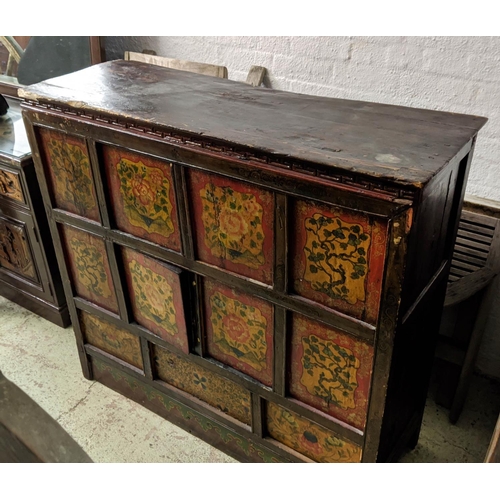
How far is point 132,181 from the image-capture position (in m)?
1.69

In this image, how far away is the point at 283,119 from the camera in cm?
152

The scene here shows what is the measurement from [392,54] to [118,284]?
1297 mm

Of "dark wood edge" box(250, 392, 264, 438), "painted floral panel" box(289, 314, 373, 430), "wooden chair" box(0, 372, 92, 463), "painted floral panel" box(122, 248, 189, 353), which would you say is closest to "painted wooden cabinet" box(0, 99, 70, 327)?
"painted floral panel" box(122, 248, 189, 353)

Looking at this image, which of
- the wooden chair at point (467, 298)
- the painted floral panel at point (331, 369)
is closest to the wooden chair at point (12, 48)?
the painted floral panel at point (331, 369)

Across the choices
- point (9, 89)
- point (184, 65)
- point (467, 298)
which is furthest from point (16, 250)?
point (467, 298)

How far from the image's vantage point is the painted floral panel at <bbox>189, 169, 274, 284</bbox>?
1.45 m

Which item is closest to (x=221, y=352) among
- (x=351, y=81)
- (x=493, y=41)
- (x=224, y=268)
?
(x=224, y=268)

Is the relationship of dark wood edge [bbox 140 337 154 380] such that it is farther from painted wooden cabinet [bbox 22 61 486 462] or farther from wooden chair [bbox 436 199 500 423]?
wooden chair [bbox 436 199 500 423]

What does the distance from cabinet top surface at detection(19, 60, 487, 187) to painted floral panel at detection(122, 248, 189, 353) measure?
1.65ft

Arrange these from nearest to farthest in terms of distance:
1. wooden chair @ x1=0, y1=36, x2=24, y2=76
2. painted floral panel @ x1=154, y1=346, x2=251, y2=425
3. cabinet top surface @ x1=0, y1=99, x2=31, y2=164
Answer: painted floral panel @ x1=154, y1=346, x2=251, y2=425 → cabinet top surface @ x1=0, y1=99, x2=31, y2=164 → wooden chair @ x1=0, y1=36, x2=24, y2=76

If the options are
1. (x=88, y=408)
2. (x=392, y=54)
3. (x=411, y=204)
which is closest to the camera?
(x=411, y=204)

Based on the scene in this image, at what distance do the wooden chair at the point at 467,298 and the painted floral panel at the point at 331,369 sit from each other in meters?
0.68

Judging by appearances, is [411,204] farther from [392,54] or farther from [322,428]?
[392,54]

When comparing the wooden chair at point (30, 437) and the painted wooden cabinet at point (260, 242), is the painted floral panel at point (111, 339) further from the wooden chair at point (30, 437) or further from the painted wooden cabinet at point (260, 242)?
the wooden chair at point (30, 437)
